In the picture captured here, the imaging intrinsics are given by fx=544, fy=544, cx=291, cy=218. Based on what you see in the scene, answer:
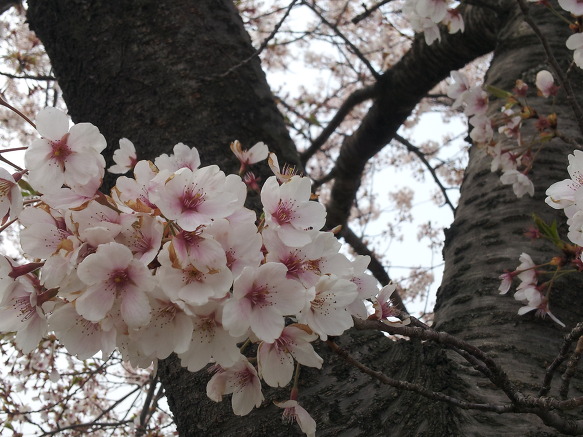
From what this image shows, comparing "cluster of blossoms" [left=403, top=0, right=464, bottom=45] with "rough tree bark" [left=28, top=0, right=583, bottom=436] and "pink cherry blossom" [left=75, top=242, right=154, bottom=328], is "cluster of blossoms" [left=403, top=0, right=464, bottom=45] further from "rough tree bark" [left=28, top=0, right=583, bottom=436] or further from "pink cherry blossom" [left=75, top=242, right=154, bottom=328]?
"pink cherry blossom" [left=75, top=242, right=154, bottom=328]

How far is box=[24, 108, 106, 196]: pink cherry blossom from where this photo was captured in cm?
81

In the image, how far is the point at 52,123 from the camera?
2.86 feet

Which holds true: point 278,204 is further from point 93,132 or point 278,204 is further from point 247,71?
point 247,71

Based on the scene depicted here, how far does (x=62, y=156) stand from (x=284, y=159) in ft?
2.90

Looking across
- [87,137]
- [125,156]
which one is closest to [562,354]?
[87,137]

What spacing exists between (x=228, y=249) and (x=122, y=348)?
22 centimetres

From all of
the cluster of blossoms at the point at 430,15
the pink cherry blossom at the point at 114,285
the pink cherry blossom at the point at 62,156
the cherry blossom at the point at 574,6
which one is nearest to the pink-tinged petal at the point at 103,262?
the pink cherry blossom at the point at 114,285

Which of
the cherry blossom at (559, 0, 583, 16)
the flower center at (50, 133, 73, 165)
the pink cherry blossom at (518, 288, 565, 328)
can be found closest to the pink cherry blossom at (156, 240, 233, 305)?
the flower center at (50, 133, 73, 165)

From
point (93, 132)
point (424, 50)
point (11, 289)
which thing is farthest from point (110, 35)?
point (424, 50)

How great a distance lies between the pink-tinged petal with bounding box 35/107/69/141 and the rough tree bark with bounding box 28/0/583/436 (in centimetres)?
59

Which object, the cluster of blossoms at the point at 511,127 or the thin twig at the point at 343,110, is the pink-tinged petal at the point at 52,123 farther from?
the thin twig at the point at 343,110

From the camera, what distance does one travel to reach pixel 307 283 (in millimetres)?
815

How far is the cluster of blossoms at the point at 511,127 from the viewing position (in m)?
1.66

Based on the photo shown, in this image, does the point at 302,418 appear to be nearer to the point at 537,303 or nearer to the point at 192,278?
the point at 192,278
